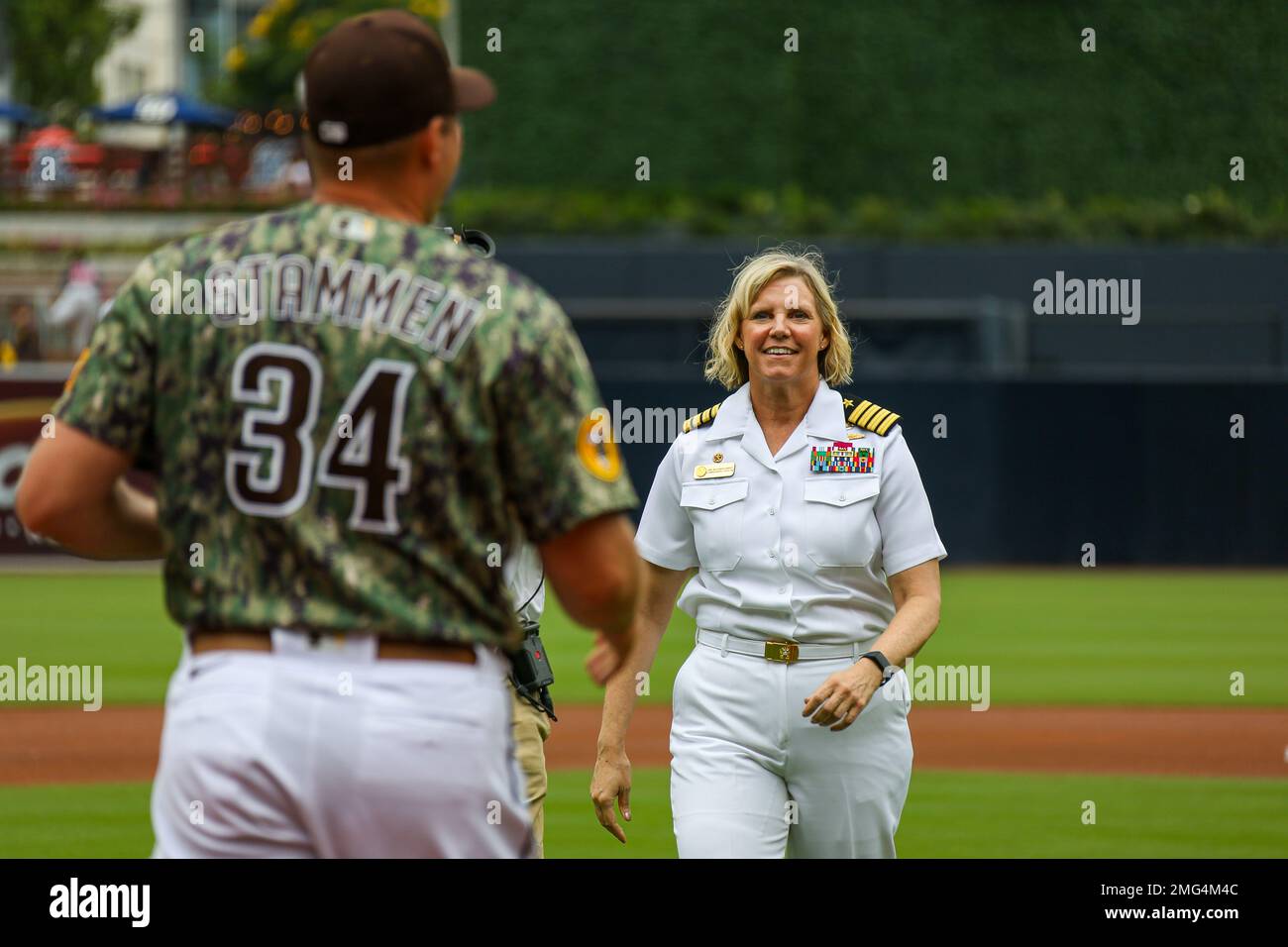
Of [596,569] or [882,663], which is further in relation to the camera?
[882,663]

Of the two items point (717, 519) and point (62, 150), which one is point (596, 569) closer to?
point (717, 519)

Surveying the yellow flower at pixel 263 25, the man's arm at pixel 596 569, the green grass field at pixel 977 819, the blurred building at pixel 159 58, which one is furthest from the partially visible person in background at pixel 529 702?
the yellow flower at pixel 263 25

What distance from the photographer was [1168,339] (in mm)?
22594

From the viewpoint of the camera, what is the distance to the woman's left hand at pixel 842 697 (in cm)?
425

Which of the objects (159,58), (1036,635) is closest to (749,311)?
(1036,635)

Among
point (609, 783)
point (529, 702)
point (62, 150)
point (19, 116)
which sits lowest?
point (609, 783)

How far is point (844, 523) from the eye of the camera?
180 inches

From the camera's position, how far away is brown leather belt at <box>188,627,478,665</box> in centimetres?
280

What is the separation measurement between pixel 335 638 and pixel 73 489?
1.57ft

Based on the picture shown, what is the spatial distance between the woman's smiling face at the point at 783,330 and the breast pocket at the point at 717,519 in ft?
1.04

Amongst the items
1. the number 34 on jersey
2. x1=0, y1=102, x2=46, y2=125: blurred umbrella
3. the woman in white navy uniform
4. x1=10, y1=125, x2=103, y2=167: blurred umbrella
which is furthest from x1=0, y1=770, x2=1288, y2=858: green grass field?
x1=0, y1=102, x2=46, y2=125: blurred umbrella

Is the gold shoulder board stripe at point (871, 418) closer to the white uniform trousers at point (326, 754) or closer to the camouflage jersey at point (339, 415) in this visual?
the camouflage jersey at point (339, 415)

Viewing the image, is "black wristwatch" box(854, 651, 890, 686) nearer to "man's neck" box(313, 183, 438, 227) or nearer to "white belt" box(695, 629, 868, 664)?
"white belt" box(695, 629, 868, 664)
